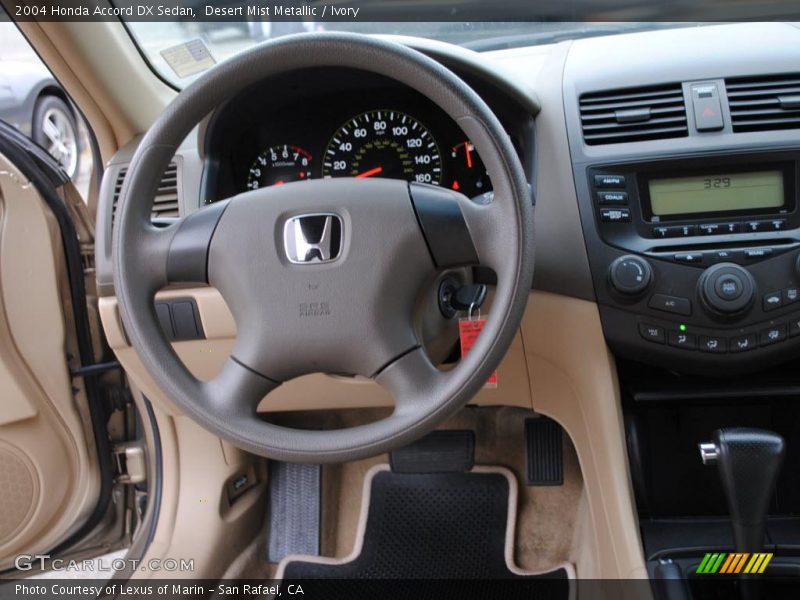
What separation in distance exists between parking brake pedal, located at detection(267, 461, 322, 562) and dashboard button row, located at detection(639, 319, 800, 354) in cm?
97

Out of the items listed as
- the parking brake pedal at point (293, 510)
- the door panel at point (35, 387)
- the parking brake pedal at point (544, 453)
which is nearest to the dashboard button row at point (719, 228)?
the parking brake pedal at point (544, 453)

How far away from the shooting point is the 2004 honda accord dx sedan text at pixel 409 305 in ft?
2.97

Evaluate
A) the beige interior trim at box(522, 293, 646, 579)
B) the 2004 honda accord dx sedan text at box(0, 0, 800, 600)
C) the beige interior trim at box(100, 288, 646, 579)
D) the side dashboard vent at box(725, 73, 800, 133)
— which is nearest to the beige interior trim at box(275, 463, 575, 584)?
the 2004 honda accord dx sedan text at box(0, 0, 800, 600)

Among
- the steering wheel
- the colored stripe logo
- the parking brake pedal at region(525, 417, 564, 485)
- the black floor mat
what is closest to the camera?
the steering wheel

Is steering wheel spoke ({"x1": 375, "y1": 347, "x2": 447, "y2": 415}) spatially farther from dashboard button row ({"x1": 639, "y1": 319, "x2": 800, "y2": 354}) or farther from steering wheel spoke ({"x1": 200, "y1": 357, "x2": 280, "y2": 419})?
dashboard button row ({"x1": 639, "y1": 319, "x2": 800, "y2": 354})

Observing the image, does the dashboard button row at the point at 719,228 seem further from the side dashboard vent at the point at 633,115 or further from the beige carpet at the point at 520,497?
the beige carpet at the point at 520,497

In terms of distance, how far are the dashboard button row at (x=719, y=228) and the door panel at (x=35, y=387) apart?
1204mm

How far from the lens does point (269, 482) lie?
176cm

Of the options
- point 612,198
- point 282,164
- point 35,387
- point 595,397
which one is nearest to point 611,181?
point 612,198

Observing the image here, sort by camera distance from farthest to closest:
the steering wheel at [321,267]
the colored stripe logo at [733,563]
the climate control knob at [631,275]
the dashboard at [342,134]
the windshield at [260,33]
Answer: the windshield at [260,33] → the dashboard at [342,134] → the climate control knob at [631,275] → the colored stripe logo at [733,563] → the steering wheel at [321,267]

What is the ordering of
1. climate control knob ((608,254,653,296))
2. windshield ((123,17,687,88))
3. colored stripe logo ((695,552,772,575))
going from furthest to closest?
windshield ((123,17,687,88))
climate control knob ((608,254,653,296))
colored stripe logo ((695,552,772,575))

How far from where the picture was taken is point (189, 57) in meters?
1.41

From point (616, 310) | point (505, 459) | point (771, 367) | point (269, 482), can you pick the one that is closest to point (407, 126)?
point (616, 310)

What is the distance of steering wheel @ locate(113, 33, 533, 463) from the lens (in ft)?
2.76
